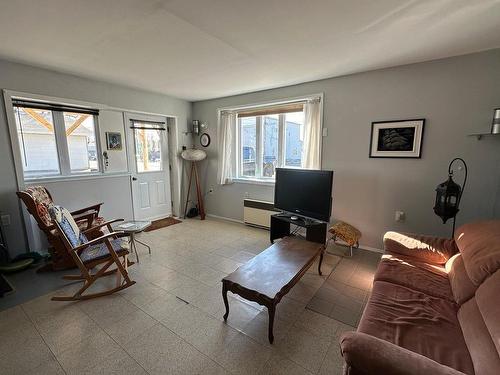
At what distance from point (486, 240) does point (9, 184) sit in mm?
4708

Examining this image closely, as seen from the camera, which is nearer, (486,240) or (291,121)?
(486,240)

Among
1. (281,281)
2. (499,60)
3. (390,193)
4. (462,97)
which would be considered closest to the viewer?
(281,281)

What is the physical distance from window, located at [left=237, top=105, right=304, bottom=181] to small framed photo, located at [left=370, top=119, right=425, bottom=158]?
1064mm

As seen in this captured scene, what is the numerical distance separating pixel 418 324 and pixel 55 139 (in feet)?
14.3

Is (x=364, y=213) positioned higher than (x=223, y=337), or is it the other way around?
(x=364, y=213)

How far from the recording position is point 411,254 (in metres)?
2.15

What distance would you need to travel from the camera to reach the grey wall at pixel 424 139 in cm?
246

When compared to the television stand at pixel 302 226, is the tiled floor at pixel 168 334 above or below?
below

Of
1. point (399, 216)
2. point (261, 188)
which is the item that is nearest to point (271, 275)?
point (399, 216)

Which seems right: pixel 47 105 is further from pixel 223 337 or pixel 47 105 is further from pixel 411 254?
pixel 411 254

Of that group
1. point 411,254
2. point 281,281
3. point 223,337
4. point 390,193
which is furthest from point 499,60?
point 223,337

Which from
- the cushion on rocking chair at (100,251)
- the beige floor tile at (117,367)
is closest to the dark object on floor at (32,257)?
the cushion on rocking chair at (100,251)

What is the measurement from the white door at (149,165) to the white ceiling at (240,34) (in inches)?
48.2

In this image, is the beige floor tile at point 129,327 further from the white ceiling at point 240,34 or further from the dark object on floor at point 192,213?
the dark object on floor at point 192,213
